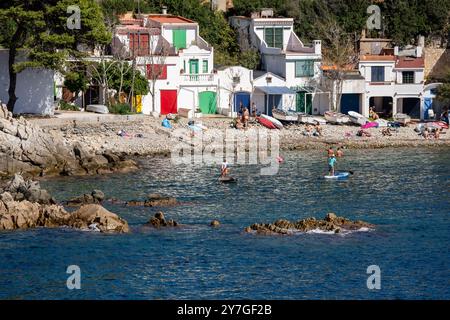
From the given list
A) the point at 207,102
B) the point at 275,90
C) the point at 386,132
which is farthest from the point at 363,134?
the point at 207,102

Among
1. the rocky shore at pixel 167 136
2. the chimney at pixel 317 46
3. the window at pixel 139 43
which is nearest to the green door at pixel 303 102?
the chimney at pixel 317 46

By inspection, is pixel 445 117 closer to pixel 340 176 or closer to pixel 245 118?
pixel 245 118

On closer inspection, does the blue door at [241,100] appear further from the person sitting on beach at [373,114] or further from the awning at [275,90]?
the person sitting on beach at [373,114]

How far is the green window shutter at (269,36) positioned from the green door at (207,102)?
26.8 feet

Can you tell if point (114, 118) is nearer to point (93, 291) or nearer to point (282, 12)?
point (282, 12)

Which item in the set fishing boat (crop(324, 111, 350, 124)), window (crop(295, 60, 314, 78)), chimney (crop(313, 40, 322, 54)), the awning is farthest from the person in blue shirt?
chimney (crop(313, 40, 322, 54))

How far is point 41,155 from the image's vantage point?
73188 mm

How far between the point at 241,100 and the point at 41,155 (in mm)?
26835

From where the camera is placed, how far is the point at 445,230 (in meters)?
A: 57.4

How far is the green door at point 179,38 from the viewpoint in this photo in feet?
318

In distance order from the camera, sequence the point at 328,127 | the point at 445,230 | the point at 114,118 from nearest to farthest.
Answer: the point at 445,230
the point at 114,118
the point at 328,127

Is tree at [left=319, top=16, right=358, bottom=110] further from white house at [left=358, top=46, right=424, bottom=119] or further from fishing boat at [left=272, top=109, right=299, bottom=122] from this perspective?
fishing boat at [left=272, top=109, right=299, bottom=122]
